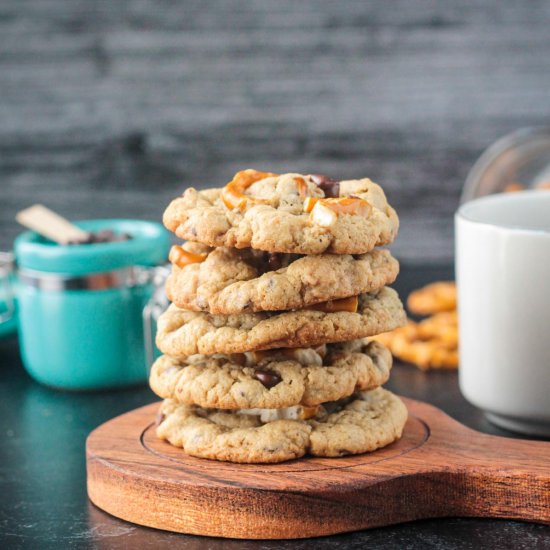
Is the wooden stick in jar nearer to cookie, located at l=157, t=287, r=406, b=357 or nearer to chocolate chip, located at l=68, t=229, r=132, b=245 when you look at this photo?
chocolate chip, located at l=68, t=229, r=132, b=245

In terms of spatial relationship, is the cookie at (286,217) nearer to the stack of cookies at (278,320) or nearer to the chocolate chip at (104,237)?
the stack of cookies at (278,320)

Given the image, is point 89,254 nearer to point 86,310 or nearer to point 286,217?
point 86,310

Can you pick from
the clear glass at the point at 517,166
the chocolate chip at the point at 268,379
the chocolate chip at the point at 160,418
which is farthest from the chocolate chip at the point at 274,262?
the clear glass at the point at 517,166

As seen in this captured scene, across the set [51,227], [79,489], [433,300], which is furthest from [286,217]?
[433,300]

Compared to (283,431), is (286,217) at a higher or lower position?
higher

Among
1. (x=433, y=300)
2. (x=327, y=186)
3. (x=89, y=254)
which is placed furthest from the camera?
(x=433, y=300)

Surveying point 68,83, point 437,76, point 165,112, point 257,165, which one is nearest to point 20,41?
point 68,83

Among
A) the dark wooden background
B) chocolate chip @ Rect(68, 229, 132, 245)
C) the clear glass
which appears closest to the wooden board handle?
chocolate chip @ Rect(68, 229, 132, 245)
